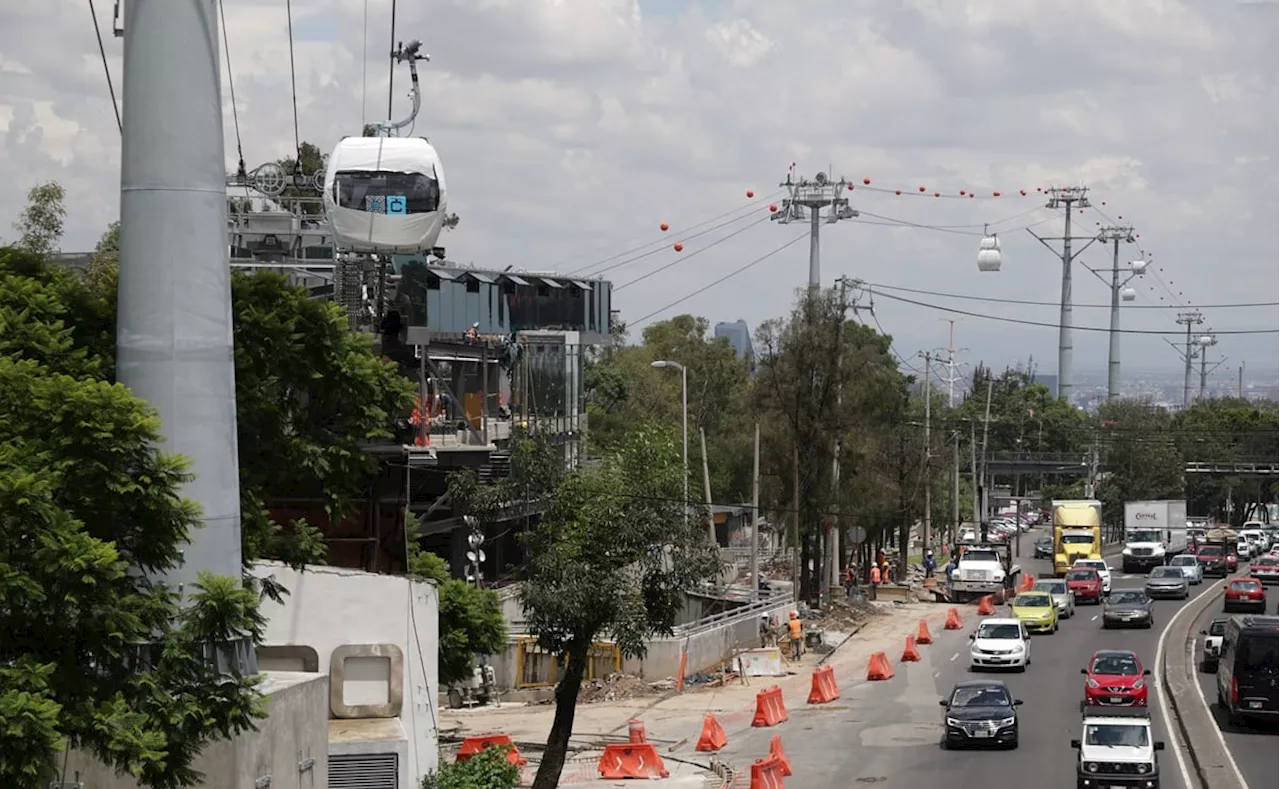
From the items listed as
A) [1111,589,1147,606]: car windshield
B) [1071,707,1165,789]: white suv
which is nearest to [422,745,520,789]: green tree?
[1071,707,1165,789]: white suv

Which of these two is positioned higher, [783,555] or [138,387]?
[138,387]

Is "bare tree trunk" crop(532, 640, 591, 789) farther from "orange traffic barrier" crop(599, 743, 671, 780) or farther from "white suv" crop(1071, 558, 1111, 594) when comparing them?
"white suv" crop(1071, 558, 1111, 594)

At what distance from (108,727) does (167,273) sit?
13.1ft

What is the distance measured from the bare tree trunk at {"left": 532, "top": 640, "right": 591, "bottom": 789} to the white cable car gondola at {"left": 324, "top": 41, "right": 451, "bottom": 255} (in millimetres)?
13374

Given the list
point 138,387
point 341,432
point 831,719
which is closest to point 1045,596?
point 831,719

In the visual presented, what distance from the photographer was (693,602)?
212 ft

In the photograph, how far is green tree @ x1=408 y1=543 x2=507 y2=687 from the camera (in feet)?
98.3

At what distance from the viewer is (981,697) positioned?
1377 inches

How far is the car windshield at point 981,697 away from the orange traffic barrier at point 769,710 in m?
4.40

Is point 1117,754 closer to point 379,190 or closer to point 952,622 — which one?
point 379,190

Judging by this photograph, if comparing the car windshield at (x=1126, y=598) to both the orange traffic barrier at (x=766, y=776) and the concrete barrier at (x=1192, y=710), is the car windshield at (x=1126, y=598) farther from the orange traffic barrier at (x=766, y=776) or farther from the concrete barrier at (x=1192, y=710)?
the orange traffic barrier at (x=766, y=776)

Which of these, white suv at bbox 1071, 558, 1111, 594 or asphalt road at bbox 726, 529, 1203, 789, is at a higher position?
white suv at bbox 1071, 558, 1111, 594

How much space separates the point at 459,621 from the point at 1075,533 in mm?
54846

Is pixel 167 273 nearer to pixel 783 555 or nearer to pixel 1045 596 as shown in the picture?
pixel 1045 596
